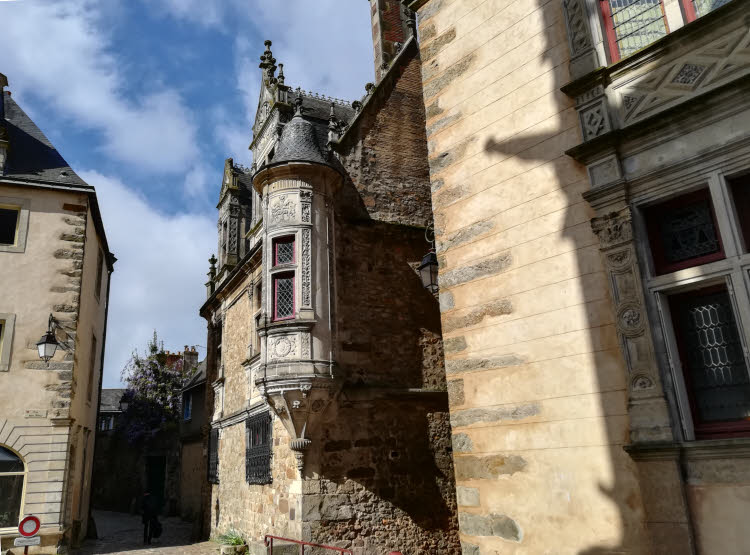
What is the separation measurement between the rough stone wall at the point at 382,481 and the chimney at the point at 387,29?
8.60 metres

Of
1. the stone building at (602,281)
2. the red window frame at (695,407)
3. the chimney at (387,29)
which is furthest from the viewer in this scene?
the chimney at (387,29)

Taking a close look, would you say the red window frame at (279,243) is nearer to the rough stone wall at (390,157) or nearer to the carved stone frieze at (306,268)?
the carved stone frieze at (306,268)

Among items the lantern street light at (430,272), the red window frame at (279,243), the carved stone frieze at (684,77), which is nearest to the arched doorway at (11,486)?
the red window frame at (279,243)

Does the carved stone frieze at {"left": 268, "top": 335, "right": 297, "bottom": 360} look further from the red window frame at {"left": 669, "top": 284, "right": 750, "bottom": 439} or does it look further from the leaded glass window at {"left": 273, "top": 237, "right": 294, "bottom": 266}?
the red window frame at {"left": 669, "top": 284, "right": 750, "bottom": 439}

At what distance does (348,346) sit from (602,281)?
683 centimetres

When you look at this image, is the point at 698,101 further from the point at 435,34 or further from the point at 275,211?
the point at 275,211

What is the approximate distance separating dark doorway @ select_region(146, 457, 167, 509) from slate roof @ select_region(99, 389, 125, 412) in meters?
7.71

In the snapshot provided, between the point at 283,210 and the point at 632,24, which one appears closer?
the point at 632,24

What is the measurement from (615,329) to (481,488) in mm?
1996

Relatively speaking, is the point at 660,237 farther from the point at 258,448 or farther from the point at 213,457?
the point at 213,457

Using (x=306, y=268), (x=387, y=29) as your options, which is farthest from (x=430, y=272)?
(x=387, y=29)

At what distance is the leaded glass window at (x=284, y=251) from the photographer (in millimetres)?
11094

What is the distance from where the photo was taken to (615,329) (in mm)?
4801

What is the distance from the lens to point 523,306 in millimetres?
5488
